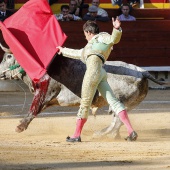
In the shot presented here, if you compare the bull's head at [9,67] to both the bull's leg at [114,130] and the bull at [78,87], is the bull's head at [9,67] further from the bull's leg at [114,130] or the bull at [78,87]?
the bull's leg at [114,130]

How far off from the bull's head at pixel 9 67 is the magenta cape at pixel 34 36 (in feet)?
1.02

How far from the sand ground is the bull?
0.31 meters

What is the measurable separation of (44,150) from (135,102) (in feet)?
5.59

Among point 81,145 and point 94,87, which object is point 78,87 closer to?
point 94,87

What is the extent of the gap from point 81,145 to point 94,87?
581mm

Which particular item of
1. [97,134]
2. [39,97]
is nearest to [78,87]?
[39,97]

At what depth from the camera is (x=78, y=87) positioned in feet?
28.8

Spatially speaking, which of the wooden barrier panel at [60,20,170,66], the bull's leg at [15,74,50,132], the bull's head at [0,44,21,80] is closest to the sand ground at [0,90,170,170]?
the bull's leg at [15,74,50,132]

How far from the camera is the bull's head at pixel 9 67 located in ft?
30.0

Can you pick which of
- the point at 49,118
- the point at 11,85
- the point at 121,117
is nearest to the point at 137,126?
the point at 49,118

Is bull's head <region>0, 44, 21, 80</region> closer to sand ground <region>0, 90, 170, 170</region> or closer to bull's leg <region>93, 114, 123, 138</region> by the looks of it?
sand ground <region>0, 90, 170, 170</region>

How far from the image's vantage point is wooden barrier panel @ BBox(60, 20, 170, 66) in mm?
14648

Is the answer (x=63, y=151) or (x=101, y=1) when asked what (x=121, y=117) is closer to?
(x=63, y=151)

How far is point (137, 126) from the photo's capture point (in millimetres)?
9961
